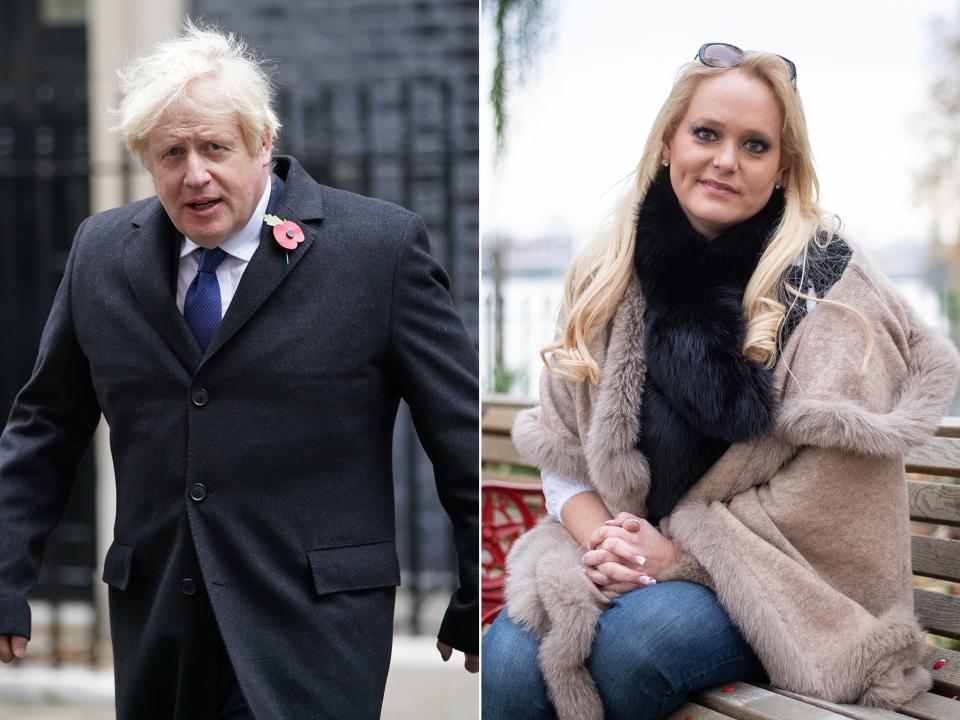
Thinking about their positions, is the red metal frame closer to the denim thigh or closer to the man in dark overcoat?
the man in dark overcoat

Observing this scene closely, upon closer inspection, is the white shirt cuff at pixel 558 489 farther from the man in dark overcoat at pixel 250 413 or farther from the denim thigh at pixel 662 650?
the denim thigh at pixel 662 650

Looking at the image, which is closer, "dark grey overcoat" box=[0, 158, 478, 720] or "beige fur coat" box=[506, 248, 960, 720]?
"beige fur coat" box=[506, 248, 960, 720]

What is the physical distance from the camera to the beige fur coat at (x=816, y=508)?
2.38 m

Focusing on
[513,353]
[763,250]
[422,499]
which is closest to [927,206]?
[513,353]

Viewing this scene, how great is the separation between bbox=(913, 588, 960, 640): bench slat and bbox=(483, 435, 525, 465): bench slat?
4.71 feet

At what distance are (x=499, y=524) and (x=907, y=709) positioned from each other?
1599 millimetres

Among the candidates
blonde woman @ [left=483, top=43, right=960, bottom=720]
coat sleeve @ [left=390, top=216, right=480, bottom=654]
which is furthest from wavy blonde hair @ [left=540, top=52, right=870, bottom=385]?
coat sleeve @ [left=390, top=216, right=480, bottom=654]

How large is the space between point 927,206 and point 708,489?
3.64 meters

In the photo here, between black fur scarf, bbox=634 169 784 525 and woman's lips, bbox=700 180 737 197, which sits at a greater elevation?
woman's lips, bbox=700 180 737 197

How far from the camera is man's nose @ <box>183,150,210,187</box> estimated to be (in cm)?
269

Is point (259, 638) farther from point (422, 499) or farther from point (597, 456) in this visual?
point (422, 499)

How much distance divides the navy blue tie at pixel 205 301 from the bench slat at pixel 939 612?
64.5 inches

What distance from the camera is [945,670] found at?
107 inches

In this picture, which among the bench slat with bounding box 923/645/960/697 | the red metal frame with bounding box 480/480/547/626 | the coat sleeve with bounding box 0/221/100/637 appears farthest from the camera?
the red metal frame with bounding box 480/480/547/626
